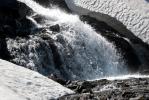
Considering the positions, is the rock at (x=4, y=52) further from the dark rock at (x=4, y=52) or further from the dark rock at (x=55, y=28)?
the dark rock at (x=55, y=28)

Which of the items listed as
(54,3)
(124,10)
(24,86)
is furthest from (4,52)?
(124,10)

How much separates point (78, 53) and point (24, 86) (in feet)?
45.7

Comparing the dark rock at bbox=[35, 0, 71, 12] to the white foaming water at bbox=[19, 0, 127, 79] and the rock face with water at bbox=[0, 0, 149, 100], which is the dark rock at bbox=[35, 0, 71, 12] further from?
the white foaming water at bbox=[19, 0, 127, 79]

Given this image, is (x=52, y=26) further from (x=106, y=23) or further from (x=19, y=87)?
(x=19, y=87)

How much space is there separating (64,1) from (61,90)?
21550 mm

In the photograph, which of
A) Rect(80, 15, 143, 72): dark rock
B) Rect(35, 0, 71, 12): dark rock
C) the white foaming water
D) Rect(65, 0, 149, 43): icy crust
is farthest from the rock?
Rect(65, 0, 149, 43): icy crust

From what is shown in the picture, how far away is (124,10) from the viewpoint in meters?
31.6

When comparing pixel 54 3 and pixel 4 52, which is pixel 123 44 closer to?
pixel 54 3

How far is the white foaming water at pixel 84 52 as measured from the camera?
81.8 feet

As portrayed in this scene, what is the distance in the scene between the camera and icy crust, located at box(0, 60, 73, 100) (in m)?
10.9

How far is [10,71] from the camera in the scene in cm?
1303

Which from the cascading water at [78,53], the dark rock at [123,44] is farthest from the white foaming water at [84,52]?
the dark rock at [123,44]

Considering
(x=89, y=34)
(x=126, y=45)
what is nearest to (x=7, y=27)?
(x=89, y=34)

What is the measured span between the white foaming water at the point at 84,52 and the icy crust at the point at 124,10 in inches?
122
